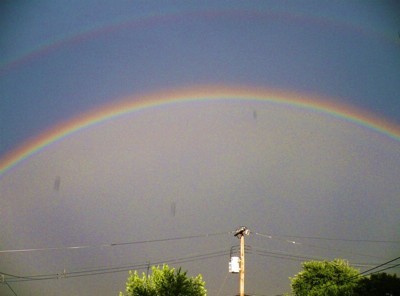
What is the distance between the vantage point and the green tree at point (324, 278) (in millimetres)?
44406

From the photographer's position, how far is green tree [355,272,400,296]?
4053 cm

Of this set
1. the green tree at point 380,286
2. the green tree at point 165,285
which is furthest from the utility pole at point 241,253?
the green tree at point 380,286

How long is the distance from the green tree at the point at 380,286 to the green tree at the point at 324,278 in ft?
6.26

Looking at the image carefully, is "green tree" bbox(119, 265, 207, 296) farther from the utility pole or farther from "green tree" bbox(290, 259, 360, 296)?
"green tree" bbox(290, 259, 360, 296)

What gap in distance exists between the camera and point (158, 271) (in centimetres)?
3353

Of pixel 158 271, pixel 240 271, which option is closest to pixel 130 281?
pixel 158 271

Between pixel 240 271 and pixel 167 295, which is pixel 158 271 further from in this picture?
pixel 240 271

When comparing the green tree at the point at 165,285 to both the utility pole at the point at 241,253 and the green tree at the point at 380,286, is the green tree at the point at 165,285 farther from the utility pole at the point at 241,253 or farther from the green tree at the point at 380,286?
the green tree at the point at 380,286

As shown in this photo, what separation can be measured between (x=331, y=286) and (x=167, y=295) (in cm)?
2017

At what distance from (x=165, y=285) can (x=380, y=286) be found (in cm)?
2160

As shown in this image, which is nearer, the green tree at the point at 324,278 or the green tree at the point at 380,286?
the green tree at the point at 380,286

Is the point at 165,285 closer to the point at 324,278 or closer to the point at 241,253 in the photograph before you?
the point at 241,253

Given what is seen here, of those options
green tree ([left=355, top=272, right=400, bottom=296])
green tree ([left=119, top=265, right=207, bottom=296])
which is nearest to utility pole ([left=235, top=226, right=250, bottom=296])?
green tree ([left=119, top=265, right=207, bottom=296])

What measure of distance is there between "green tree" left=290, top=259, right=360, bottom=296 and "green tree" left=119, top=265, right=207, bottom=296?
676 inches
